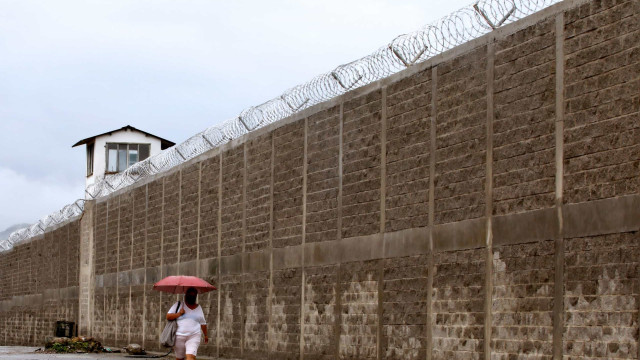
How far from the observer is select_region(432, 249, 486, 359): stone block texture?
11.4m

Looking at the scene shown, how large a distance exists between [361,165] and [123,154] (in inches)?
988

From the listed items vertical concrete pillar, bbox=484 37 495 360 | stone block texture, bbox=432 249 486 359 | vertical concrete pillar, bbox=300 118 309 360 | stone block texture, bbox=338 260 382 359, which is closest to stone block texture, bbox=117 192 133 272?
vertical concrete pillar, bbox=300 118 309 360

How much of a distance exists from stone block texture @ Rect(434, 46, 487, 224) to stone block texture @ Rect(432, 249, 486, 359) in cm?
50

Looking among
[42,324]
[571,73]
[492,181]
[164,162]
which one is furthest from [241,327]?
[42,324]

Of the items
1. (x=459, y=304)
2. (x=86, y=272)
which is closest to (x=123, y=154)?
(x=86, y=272)

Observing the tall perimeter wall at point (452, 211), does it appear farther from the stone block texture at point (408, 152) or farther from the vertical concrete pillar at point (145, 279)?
the vertical concrete pillar at point (145, 279)

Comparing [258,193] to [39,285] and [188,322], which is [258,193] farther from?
[39,285]

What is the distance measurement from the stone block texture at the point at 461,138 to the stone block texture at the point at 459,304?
50 centimetres

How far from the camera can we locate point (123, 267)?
26594 mm

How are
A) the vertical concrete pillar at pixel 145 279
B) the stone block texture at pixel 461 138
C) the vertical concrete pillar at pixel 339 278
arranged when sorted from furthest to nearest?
1. the vertical concrete pillar at pixel 145 279
2. the vertical concrete pillar at pixel 339 278
3. the stone block texture at pixel 461 138

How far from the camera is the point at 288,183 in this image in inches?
661

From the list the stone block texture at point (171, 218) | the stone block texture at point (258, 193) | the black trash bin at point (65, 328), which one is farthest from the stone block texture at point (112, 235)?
the stone block texture at point (258, 193)

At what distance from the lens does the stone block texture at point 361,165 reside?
13906mm

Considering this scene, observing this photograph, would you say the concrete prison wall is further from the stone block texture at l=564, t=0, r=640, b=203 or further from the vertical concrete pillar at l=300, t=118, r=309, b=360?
the stone block texture at l=564, t=0, r=640, b=203
